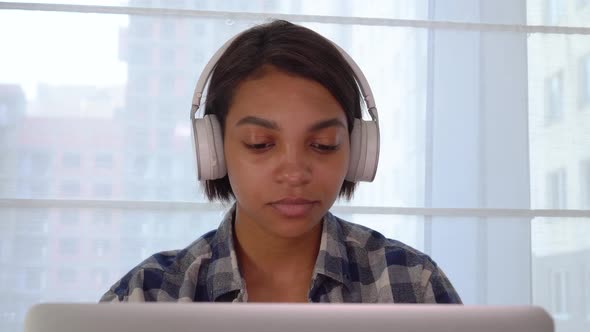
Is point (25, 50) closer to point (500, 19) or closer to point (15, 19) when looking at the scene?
point (15, 19)

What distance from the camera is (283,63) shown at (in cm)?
122

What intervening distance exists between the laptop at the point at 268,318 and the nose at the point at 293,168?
0.56 metres

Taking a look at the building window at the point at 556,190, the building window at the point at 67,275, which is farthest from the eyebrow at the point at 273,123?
the building window at the point at 556,190

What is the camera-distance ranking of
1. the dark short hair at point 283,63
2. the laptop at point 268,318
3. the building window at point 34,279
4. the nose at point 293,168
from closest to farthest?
the laptop at point 268,318 < the nose at point 293,168 < the dark short hair at point 283,63 < the building window at point 34,279

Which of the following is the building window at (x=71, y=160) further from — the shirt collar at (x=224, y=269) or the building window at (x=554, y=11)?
the building window at (x=554, y=11)

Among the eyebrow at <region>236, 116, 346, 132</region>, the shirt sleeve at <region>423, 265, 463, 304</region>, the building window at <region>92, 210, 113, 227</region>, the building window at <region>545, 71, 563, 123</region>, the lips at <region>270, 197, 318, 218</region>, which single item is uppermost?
the building window at <region>545, 71, 563, 123</region>

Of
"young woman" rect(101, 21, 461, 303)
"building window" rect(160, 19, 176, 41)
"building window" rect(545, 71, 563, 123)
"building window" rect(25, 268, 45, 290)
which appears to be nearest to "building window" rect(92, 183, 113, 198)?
"building window" rect(25, 268, 45, 290)

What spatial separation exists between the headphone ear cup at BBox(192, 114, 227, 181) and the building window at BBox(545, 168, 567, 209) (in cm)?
129

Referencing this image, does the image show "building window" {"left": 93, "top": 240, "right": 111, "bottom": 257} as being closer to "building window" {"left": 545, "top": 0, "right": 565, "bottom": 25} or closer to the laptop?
"building window" {"left": 545, "top": 0, "right": 565, "bottom": 25}

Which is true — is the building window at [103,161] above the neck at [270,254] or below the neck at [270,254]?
above

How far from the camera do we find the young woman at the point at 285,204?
1.14m

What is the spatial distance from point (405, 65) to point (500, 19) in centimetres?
30

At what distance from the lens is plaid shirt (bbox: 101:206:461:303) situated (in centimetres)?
Result: 123

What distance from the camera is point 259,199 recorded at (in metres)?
1.15
